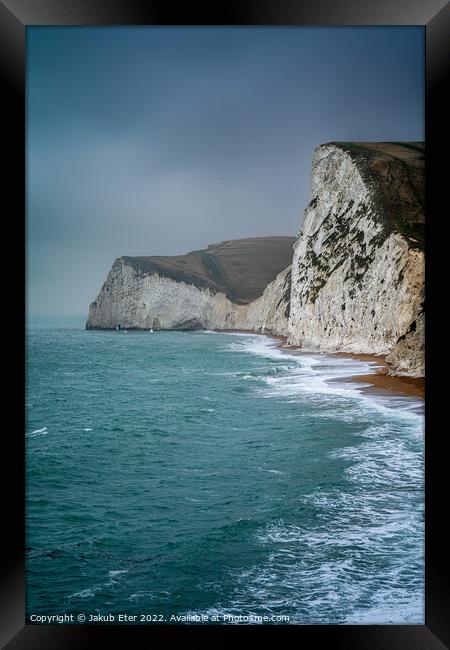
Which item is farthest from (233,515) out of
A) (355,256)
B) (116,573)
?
(355,256)

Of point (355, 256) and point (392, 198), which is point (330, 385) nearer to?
point (392, 198)

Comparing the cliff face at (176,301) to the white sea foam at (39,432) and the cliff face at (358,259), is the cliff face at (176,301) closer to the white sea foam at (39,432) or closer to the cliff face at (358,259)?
the cliff face at (358,259)

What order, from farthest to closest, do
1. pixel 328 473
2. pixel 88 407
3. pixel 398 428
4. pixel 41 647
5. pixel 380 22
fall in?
pixel 88 407 < pixel 398 428 < pixel 328 473 < pixel 380 22 < pixel 41 647

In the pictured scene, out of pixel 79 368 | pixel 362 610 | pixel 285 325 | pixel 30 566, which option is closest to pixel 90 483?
pixel 30 566

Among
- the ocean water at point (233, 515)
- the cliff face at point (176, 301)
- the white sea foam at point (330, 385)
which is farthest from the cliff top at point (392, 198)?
the cliff face at point (176, 301)

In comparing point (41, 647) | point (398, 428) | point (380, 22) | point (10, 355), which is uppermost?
point (380, 22)

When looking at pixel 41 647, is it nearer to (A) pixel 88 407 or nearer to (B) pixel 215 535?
(B) pixel 215 535
